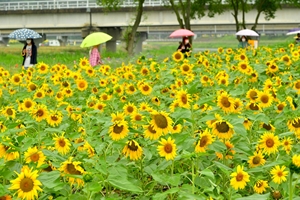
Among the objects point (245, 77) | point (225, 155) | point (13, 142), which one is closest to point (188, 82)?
point (245, 77)

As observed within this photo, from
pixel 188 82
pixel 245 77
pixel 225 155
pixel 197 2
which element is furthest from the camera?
pixel 197 2

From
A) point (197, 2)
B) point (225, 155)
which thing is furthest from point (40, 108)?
point (197, 2)

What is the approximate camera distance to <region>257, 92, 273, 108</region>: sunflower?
4156 millimetres

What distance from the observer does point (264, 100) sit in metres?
4.19

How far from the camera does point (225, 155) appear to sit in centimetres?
323

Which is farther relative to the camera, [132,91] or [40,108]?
[132,91]

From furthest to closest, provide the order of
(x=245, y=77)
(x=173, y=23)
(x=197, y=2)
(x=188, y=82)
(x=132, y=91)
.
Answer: (x=173, y=23)
(x=197, y=2)
(x=245, y=77)
(x=188, y=82)
(x=132, y=91)

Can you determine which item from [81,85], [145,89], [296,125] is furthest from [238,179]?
[81,85]

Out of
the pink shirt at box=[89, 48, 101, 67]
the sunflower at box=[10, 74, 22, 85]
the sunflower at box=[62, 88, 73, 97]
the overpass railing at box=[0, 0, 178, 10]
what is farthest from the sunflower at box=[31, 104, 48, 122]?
the overpass railing at box=[0, 0, 178, 10]

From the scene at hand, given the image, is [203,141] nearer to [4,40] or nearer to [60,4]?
[60,4]

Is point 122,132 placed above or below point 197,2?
below

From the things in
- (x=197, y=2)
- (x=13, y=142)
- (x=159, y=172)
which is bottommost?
(x=159, y=172)

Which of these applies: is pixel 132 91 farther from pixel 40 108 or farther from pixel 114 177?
pixel 114 177

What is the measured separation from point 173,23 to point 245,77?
140 feet
